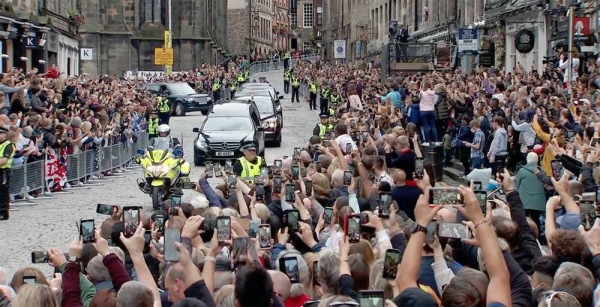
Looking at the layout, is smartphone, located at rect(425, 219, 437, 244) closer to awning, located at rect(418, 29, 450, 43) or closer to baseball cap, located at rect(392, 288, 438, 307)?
baseball cap, located at rect(392, 288, 438, 307)

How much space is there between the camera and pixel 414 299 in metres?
6.33

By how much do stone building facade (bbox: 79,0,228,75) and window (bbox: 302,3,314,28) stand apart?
78.2 meters

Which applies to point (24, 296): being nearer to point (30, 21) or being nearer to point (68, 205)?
point (68, 205)

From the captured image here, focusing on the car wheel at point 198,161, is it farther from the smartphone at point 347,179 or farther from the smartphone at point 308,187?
the smartphone at point 347,179

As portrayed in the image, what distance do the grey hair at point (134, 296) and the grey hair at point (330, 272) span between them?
3.80 feet

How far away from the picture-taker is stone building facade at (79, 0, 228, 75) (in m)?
60.2

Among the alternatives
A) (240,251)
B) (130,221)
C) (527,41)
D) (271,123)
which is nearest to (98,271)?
(130,221)

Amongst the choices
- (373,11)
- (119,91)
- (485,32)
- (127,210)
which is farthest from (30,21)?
(373,11)

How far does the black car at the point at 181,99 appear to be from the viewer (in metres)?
47.5

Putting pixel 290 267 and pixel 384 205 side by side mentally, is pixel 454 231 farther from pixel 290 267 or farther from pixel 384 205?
pixel 384 205

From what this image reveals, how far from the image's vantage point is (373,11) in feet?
221

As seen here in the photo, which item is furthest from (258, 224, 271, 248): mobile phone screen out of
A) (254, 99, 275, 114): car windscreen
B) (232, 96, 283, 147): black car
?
(254, 99, 275, 114): car windscreen

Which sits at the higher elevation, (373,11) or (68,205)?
(373,11)

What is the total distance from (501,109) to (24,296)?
612 inches
